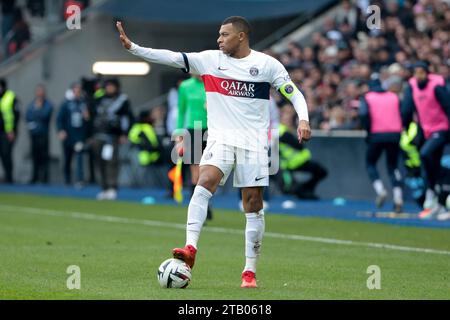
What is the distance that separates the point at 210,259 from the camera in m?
12.9

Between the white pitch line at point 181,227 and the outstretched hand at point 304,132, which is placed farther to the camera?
the white pitch line at point 181,227

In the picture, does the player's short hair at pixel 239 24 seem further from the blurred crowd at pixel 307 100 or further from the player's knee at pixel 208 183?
the blurred crowd at pixel 307 100

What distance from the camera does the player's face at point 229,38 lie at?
1048 cm

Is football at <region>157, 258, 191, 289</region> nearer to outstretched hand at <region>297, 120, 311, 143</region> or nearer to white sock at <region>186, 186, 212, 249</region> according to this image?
white sock at <region>186, 186, 212, 249</region>

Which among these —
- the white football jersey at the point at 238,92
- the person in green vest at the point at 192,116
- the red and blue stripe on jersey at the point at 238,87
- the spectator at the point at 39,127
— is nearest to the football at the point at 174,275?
the white football jersey at the point at 238,92

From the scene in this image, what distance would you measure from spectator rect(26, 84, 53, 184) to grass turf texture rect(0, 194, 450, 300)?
9.36 metres

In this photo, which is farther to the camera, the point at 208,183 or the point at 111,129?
the point at 111,129

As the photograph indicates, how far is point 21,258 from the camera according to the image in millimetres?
12648

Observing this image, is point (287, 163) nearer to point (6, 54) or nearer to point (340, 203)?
point (340, 203)

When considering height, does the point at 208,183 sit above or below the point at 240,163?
below

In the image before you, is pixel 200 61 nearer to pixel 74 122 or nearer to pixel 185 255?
pixel 185 255

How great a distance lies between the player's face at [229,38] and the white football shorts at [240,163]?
80 cm

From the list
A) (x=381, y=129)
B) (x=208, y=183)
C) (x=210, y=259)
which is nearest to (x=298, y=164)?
(x=381, y=129)

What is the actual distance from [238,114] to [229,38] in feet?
2.10
